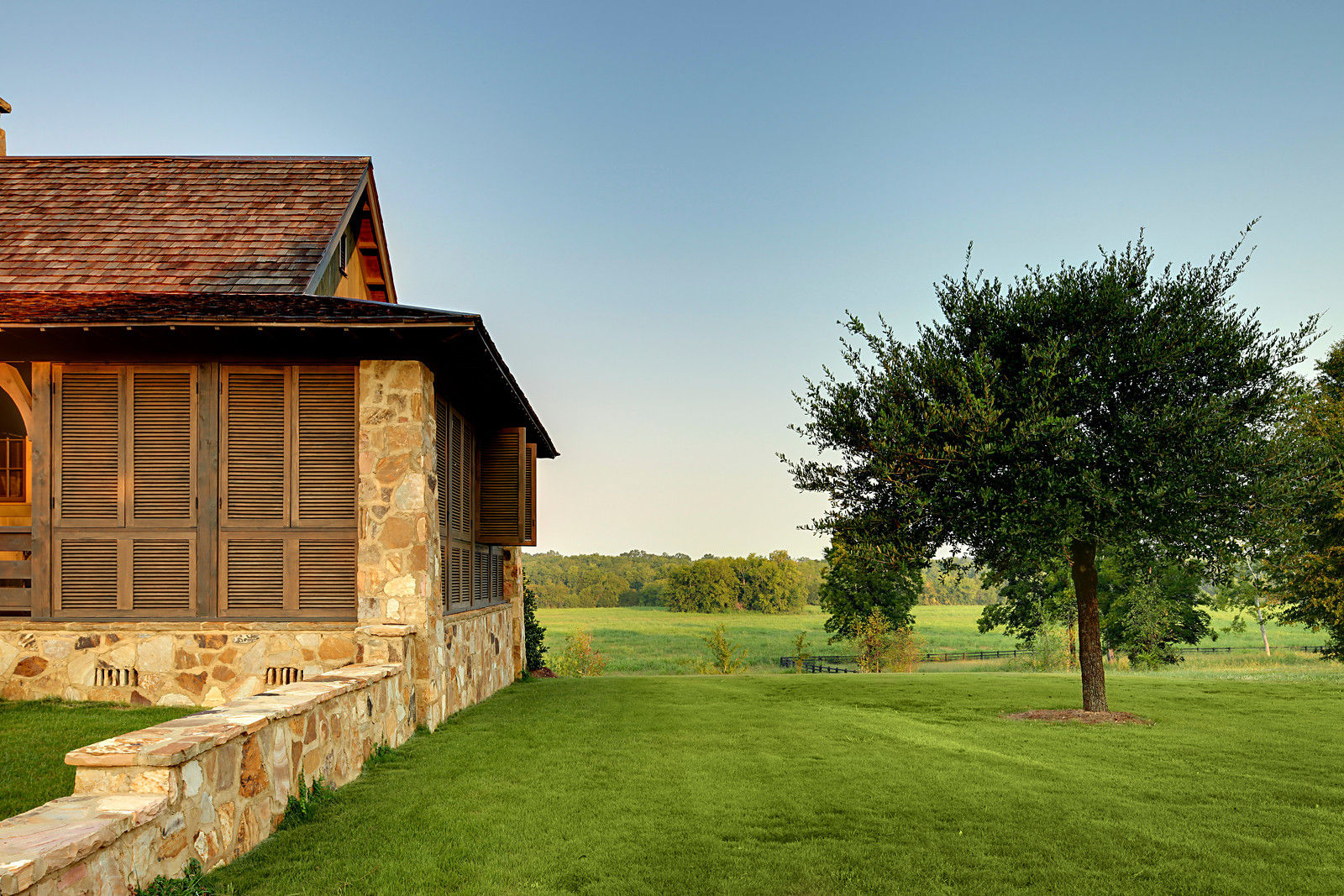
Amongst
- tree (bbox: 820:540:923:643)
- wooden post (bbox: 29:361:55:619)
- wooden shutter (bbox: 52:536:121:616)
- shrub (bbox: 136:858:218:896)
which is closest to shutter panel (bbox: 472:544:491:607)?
wooden shutter (bbox: 52:536:121:616)

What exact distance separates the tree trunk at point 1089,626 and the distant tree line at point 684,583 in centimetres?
6573

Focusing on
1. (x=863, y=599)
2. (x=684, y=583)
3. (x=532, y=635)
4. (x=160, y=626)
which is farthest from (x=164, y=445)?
(x=684, y=583)

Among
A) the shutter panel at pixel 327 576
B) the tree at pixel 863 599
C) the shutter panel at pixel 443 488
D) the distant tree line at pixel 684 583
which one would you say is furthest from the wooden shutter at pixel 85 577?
the distant tree line at pixel 684 583

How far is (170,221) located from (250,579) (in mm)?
6526

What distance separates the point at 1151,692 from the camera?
1523cm

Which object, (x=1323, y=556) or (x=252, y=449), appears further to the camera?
(x=1323, y=556)

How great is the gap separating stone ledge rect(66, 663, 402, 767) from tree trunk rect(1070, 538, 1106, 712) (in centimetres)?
1055

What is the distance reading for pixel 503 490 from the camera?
14758mm

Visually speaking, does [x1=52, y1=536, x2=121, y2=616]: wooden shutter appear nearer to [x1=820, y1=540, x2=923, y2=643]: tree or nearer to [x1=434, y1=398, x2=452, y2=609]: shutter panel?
[x1=434, y1=398, x2=452, y2=609]: shutter panel

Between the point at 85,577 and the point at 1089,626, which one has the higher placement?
the point at 85,577

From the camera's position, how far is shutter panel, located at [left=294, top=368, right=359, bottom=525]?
9.98 m

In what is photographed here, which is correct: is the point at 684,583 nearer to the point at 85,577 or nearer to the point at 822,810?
the point at 85,577

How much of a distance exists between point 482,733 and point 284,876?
515 centimetres

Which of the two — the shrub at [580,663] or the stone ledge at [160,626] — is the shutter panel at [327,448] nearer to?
the stone ledge at [160,626]
